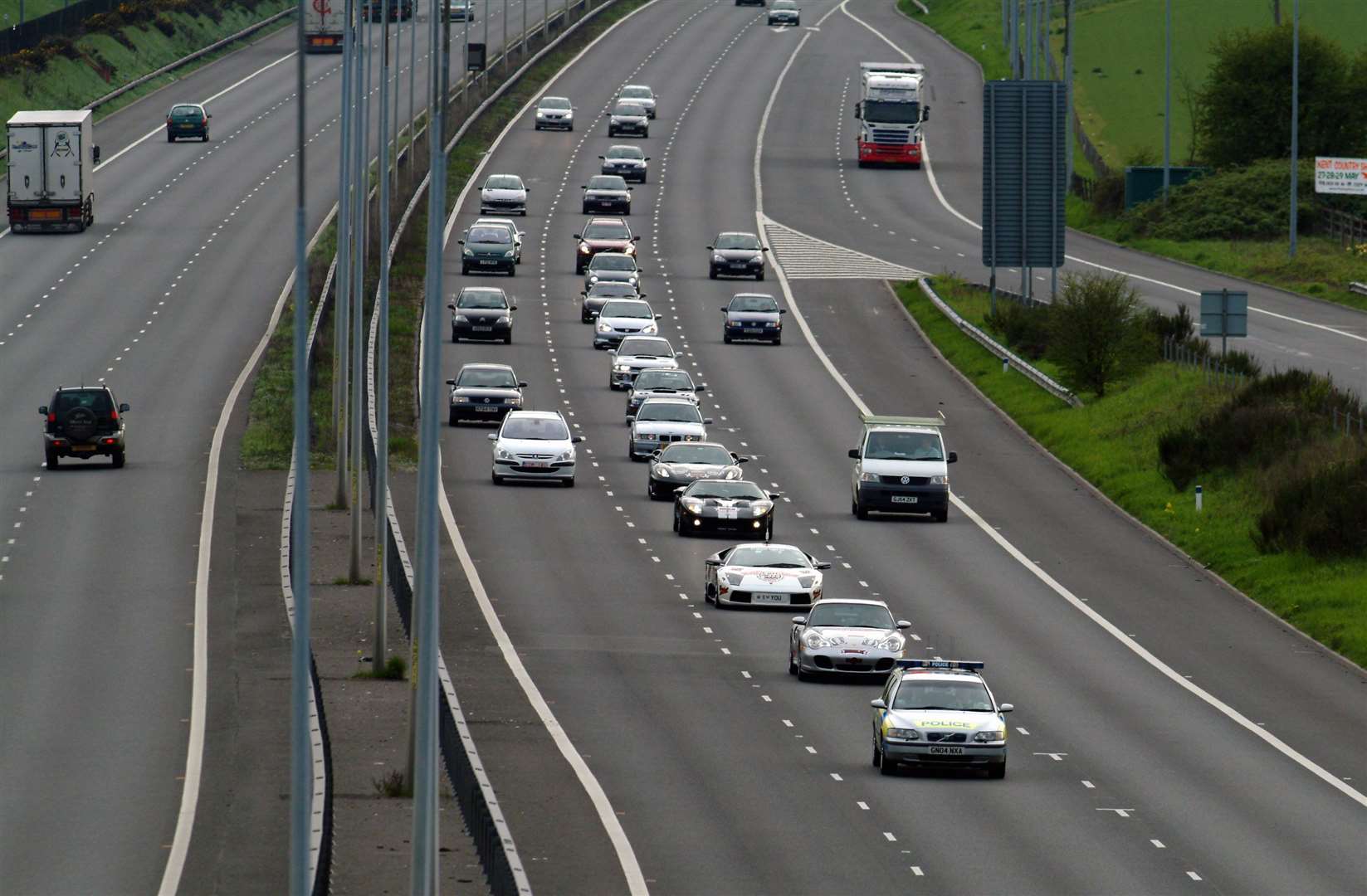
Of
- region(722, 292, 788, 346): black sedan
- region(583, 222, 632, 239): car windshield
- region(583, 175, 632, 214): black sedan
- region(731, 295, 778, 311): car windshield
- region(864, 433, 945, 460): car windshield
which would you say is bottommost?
region(864, 433, 945, 460): car windshield

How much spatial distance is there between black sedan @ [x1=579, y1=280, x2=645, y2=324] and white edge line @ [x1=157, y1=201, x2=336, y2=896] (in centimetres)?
968

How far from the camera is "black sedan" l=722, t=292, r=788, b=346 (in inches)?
2813

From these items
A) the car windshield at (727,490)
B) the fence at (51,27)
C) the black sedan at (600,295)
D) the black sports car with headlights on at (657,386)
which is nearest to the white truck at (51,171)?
the black sedan at (600,295)

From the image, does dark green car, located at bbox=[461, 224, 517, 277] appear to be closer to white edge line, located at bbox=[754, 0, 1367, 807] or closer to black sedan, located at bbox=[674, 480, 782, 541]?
white edge line, located at bbox=[754, 0, 1367, 807]

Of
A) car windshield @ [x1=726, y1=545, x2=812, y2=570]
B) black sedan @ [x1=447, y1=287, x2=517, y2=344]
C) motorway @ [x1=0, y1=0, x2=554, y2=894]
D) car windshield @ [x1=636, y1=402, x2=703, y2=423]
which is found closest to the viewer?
motorway @ [x1=0, y1=0, x2=554, y2=894]

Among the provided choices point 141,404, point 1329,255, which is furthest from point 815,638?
point 1329,255

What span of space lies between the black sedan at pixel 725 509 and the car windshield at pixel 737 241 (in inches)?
1338

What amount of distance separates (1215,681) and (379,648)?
12219 mm

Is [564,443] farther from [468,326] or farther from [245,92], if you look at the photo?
[245,92]

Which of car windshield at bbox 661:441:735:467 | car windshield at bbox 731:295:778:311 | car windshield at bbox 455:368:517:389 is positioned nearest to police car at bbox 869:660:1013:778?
car windshield at bbox 661:441:735:467

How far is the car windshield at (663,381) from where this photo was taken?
6034cm

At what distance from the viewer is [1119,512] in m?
52.2

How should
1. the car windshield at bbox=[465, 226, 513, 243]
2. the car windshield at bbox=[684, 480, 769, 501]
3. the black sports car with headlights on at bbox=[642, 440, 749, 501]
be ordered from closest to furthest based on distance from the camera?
1. the car windshield at bbox=[684, 480, 769, 501]
2. the black sports car with headlights on at bbox=[642, 440, 749, 501]
3. the car windshield at bbox=[465, 226, 513, 243]

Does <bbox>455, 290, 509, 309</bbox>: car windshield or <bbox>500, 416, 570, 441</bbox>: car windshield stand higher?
<bbox>455, 290, 509, 309</bbox>: car windshield
